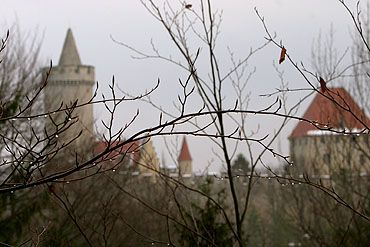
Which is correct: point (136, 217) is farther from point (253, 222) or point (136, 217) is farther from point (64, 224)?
point (253, 222)

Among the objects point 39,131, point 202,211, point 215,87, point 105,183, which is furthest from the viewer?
point 105,183

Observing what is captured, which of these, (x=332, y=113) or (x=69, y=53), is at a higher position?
(x=69, y=53)

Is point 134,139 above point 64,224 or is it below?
above

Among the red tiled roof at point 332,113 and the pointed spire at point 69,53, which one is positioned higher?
the pointed spire at point 69,53

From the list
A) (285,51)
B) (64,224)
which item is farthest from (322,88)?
(64,224)

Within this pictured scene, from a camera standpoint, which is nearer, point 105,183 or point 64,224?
point 64,224

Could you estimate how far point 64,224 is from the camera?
17375 millimetres

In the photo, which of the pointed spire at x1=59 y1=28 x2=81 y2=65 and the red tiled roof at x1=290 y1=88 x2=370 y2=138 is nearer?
the red tiled roof at x1=290 y1=88 x2=370 y2=138

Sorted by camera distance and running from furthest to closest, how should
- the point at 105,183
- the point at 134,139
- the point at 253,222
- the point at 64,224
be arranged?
1. the point at 253,222
2. the point at 105,183
3. the point at 64,224
4. the point at 134,139

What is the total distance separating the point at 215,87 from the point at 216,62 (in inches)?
9.9

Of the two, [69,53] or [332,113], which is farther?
[69,53]

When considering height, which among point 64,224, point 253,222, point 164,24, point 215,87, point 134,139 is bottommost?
point 253,222

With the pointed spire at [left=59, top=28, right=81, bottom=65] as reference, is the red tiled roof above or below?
below

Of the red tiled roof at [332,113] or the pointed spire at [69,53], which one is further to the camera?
the pointed spire at [69,53]
